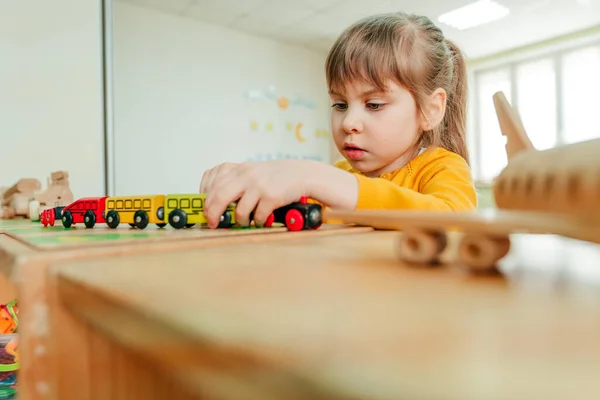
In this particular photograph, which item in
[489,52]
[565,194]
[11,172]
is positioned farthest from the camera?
[489,52]

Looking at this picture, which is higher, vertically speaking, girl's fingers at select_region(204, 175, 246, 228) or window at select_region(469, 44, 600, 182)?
window at select_region(469, 44, 600, 182)

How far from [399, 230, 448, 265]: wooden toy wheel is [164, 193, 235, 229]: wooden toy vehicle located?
340 millimetres

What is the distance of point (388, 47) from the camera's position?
3.34 ft

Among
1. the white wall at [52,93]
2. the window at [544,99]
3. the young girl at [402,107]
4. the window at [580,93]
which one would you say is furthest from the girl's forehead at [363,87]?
the window at [580,93]

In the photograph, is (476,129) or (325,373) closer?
(325,373)

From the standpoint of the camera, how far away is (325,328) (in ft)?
0.45

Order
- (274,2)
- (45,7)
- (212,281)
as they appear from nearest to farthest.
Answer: (212,281) → (45,7) → (274,2)

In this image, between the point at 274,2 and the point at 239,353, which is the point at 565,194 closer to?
the point at 239,353

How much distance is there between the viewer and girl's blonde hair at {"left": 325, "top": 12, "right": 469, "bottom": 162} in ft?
3.27

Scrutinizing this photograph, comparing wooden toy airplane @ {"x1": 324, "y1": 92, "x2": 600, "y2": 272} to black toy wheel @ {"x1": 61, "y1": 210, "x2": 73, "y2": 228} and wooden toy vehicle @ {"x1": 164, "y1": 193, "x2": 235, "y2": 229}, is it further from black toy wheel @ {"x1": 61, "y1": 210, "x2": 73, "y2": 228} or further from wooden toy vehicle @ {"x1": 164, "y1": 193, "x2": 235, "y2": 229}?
black toy wheel @ {"x1": 61, "y1": 210, "x2": 73, "y2": 228}

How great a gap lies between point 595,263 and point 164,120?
416cm

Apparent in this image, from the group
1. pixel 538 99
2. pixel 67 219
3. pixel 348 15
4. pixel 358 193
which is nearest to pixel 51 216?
pixel 67 219

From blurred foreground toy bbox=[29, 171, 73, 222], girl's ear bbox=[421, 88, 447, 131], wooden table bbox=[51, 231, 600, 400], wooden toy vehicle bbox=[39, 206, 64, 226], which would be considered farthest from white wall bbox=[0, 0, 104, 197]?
wooden table bbox=[51, 231, 600, 400]

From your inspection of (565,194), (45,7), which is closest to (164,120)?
(45,7)
